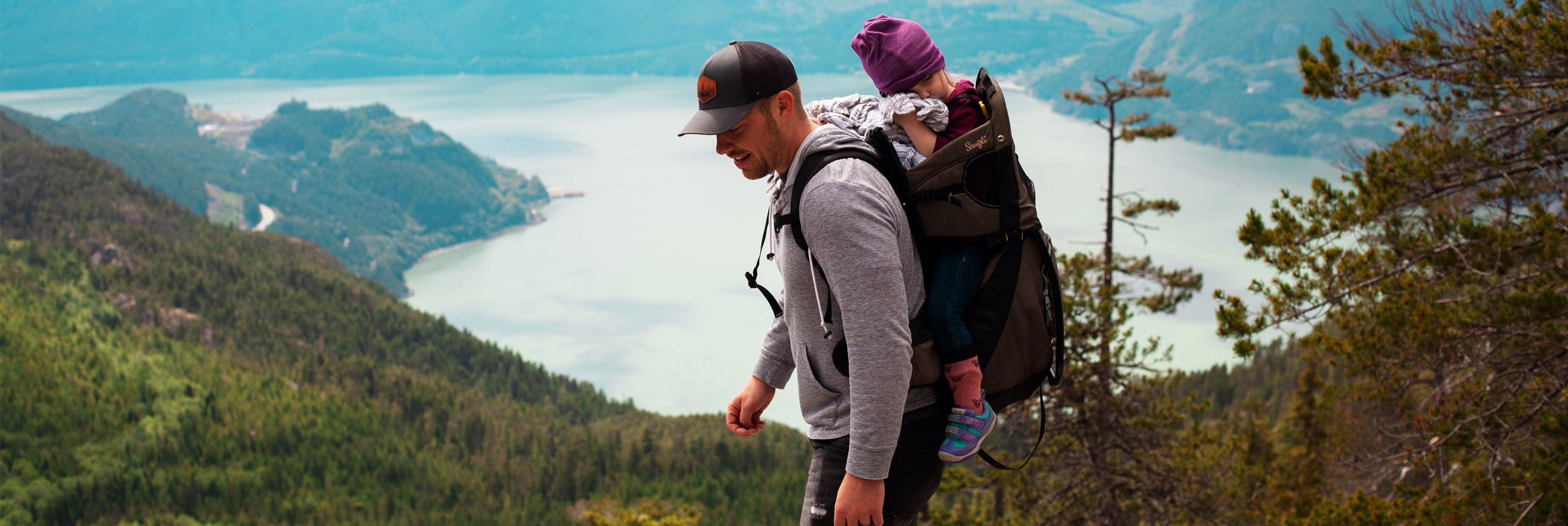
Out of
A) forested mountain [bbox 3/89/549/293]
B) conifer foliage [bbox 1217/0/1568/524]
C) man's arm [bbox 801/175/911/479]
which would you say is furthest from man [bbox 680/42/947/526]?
forested mountain [bbox 3/89/549/293]

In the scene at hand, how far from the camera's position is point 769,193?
220 centimetres

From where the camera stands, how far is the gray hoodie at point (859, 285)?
1837 mm

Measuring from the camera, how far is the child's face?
227 cm

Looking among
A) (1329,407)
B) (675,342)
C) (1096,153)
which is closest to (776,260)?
(1329,407)

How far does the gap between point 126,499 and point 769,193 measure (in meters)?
85.5

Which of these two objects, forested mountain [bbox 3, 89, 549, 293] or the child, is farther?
forested mountain [bbox 3, 89, 549, 293]

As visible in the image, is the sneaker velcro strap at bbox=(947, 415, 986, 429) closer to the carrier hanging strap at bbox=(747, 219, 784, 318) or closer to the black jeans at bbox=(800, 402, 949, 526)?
the black jeans at bbox=(800, 402, 949, 526)

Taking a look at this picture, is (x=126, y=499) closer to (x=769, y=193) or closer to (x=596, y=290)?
(x=596, y=290)

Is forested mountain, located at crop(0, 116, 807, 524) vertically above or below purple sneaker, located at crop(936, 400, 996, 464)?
below

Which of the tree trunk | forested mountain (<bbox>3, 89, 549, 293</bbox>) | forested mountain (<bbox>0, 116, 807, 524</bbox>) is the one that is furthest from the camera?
forested mountain (<bbox>3, 89, 549, 293</bbox>)

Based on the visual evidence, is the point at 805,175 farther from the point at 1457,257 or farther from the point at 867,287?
the point at 1457,257

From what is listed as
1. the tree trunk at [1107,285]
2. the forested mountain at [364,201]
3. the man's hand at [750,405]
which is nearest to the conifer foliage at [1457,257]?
the man's hand at [750,405]

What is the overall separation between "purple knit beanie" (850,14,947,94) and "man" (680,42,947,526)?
0.77ft

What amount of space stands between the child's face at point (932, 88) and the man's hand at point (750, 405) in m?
0.91
